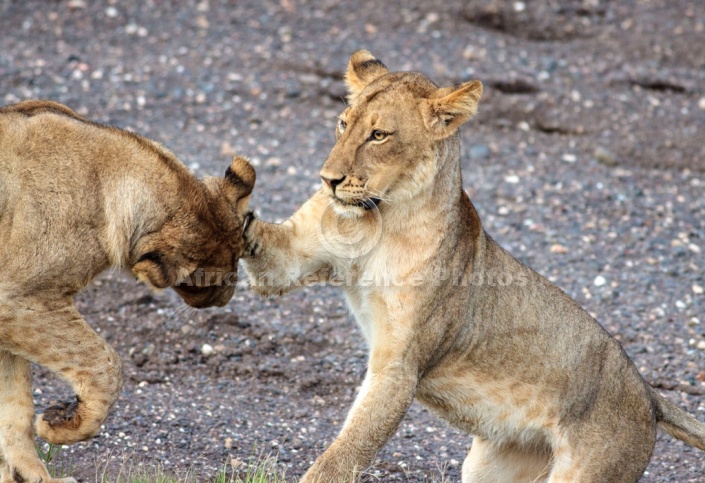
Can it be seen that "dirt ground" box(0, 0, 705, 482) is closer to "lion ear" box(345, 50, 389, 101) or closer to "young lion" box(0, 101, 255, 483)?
"young lion" box(0, 101, 255, 483)

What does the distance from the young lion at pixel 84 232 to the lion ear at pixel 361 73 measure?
0.86 m

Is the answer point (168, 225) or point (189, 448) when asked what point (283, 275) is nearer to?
point (168, 225)

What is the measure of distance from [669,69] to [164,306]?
6.76 meters

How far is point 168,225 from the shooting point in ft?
14.4

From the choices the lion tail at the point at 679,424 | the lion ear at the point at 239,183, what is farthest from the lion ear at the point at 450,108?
the lion tail at the point at 679,424

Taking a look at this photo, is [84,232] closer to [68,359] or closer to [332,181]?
[68,359]

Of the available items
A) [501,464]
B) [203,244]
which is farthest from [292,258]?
[501,464]

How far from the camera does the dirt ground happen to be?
20.7ft

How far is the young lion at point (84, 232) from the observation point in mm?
4156

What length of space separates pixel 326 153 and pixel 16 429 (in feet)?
16.9

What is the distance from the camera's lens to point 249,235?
4715mm

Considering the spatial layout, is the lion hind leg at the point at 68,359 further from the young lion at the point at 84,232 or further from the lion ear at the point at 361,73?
the lion ear at the point at 361,73

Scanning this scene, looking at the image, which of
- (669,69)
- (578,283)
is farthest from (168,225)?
(669,69)

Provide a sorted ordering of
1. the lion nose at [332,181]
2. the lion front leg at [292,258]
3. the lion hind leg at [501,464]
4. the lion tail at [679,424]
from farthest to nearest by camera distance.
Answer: the lion hind leg at [501,464]
the lion tail at [679,424]
the lion front leg at [292,258]
the lion nose at [332,181]
